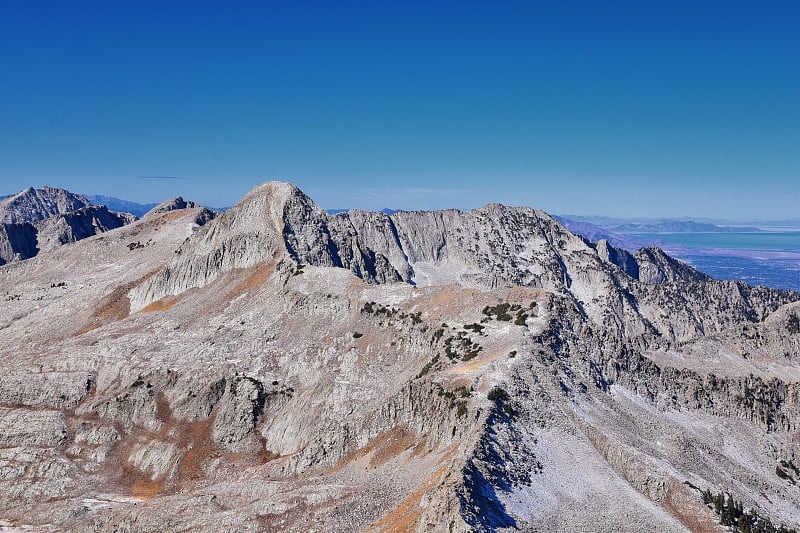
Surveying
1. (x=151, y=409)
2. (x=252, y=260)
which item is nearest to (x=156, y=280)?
(x=252, y=260)

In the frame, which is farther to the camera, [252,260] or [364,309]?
[252,260]

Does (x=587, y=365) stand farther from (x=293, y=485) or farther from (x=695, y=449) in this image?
(x=293, y=485)

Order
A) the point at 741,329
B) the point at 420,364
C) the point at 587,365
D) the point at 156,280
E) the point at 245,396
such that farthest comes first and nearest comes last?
the point at 156,280, the point at 741,329, the point at 245,396, the point at 420,364, the point at 587,365

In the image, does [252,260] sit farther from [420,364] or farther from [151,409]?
[420,364]

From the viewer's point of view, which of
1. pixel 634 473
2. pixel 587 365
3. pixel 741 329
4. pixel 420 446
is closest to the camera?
pixel 634 473

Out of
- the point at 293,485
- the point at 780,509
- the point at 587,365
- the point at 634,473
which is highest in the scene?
the point at 587,365

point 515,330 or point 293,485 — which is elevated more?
point 515,330

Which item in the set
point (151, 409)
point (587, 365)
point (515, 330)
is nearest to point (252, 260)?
point (151, 409)
